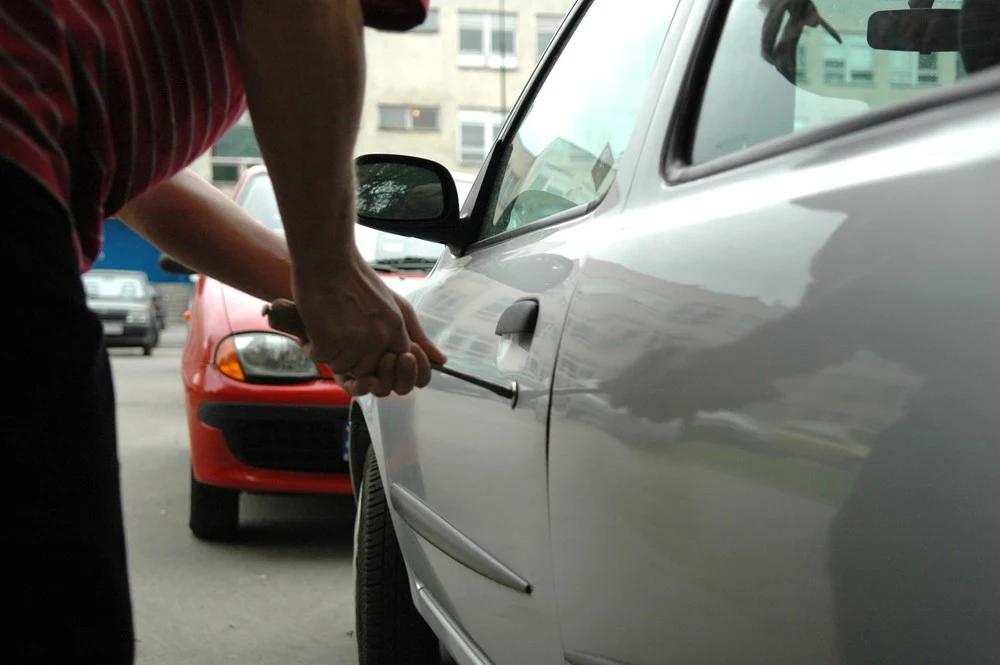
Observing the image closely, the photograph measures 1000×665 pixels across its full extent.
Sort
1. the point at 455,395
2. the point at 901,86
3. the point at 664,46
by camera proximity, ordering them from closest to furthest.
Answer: the point at 901,86, the point at 664,46, the point at 455,395

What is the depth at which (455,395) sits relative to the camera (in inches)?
86.0

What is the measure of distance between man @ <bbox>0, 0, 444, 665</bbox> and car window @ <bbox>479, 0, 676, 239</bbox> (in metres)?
0.81

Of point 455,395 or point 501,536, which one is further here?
point 455,395

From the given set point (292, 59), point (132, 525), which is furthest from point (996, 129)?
point (132, 525)

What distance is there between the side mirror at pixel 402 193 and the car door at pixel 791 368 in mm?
905

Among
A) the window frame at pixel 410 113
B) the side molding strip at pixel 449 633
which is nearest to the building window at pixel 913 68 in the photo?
the side molding strip at pixel 449 633

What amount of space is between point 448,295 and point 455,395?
1.25 feet

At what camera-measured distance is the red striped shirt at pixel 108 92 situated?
3.01 ft

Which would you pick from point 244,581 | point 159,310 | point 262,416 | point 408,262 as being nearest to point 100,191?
point 244,581

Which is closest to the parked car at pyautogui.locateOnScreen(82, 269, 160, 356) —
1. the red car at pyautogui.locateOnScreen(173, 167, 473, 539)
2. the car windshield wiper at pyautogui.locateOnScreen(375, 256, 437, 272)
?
the car windshield wiper at pyautogui.locateOnScreen(375, 256, 437, 272)

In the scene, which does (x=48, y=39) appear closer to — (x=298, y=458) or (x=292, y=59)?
(x=292, y=59)

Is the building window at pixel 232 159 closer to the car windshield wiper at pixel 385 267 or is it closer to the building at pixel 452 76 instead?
the building at pixel 452 76

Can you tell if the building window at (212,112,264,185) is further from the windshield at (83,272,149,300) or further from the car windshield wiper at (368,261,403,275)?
the car windshield wiper at (368,261,403,275)

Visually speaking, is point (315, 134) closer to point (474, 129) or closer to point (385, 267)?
point (385, 267)
